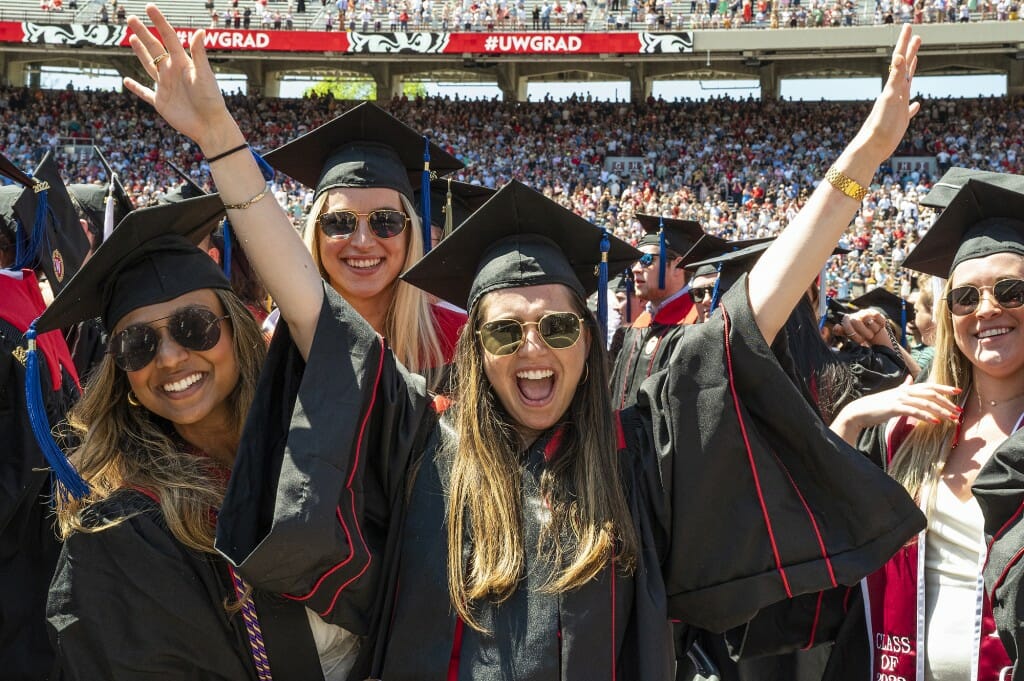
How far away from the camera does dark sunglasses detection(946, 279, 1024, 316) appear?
268cm

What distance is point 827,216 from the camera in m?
2.27

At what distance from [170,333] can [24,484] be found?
3.17ft

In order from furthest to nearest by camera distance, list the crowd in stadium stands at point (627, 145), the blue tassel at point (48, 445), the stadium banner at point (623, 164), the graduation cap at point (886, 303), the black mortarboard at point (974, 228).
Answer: the stadium banner at point (623, 164) → the crowd in stadium stands at point (627, 145) → the graduation cap at point (886, 303) → the black mortarboard at point (974, 228) → the blue tassel at point (48, 445)

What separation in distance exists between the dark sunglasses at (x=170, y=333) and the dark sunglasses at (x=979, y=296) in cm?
188

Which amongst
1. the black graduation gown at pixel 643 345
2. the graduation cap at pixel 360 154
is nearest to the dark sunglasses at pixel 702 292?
the black graduation gown at pixel 643 345

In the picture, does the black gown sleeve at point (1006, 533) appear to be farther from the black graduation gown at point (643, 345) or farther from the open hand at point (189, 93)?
the black graduation gown at point (643, 345)

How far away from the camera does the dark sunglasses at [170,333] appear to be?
2.49 m

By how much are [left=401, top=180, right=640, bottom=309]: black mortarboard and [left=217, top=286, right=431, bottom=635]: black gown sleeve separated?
1.05ft

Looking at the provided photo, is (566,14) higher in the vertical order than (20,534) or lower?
higher

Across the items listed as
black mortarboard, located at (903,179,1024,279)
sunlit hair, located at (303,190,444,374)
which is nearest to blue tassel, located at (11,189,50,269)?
sunlit hair, located at (303,190,444,374)

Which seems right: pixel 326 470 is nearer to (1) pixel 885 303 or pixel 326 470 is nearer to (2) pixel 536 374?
(2) pixel 536 374

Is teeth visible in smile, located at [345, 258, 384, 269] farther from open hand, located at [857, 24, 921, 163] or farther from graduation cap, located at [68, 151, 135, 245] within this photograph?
graduation cap, located at [68, 151, 135, 245]

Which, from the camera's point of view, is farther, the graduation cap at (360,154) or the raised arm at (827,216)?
the graduation cap at (360,154)

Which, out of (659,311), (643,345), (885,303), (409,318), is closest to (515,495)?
(409,318)
